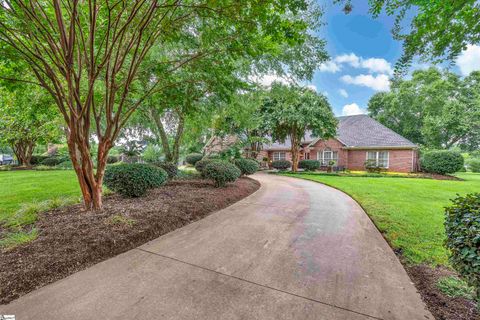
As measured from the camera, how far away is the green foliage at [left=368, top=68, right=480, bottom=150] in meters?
20.6

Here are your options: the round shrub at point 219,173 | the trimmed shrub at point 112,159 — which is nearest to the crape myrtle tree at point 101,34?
the round shrub at point 219,173

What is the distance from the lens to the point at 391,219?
4.92 meters

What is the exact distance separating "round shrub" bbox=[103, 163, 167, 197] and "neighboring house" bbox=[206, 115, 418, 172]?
17488 millimetres

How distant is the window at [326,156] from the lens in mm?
19812

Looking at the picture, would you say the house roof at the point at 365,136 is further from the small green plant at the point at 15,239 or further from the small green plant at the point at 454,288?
the small green plant at the point at 15,239

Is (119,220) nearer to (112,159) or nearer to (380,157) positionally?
(380,157)

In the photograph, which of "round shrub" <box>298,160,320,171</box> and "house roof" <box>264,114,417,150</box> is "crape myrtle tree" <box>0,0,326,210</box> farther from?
"house roof" <box>264,114,417,150</box>

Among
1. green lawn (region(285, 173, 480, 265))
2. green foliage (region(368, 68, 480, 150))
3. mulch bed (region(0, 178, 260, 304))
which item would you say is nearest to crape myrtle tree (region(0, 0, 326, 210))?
mulch bed (region(0, 178, 260, 304))

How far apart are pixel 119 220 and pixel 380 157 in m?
19.9

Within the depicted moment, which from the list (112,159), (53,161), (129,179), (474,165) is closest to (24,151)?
(53,161)

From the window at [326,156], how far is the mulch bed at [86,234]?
16.9 meters

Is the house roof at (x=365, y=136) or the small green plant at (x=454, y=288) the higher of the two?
the house roof at (x=365, y=136)

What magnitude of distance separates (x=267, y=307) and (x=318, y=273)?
3.16ft

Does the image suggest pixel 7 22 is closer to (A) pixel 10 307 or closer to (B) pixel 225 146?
(A) pixel 10 307
